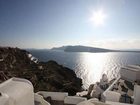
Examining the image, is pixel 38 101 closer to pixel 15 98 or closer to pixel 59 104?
pixel 59 104

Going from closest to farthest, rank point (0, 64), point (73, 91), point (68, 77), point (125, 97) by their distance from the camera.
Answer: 1. point (125, 97)
2. point (73, 91)
3. point (0, 64)
4. point (68, 77)

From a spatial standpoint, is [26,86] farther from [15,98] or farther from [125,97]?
[125,97]

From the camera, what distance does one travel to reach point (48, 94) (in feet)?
61.2

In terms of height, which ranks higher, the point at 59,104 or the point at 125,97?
the point at 125,97

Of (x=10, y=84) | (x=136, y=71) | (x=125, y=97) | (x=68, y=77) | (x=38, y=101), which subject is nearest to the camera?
(x=10, y=84)

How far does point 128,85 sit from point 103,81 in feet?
12.2

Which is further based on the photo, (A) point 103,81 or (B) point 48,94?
(A) point 103,81

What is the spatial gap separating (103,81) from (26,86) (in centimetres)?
1538

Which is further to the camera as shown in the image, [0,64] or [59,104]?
[0,64]

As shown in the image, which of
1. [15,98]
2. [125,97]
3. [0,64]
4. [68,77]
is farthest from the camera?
[68,77]

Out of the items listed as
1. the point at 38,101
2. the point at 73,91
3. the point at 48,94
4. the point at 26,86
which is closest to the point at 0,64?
the point at 73,91

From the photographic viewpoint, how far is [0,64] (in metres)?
37.6

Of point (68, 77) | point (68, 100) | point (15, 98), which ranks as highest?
point (15, 98)

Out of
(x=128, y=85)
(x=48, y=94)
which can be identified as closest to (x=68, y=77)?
(x=128, y=85)
